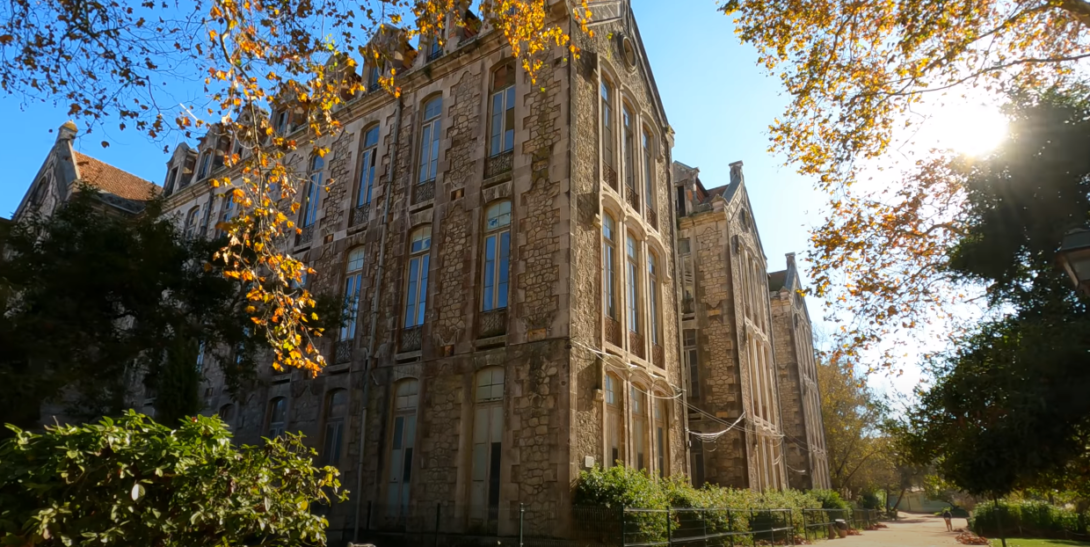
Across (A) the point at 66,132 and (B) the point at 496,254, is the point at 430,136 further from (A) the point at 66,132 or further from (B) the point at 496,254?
(A) the point at 66,132

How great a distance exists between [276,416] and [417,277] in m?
6.97

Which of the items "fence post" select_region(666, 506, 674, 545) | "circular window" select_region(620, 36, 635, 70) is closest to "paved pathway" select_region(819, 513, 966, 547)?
"fence post" select_region(666, 506, 674, 545)

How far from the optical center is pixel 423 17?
8.80 metres

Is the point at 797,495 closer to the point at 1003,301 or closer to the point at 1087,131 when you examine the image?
the point at 1003,301

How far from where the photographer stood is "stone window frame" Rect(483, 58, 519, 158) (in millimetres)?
16812

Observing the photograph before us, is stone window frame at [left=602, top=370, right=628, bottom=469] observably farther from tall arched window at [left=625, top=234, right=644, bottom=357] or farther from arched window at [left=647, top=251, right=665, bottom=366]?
arched window at [left=647, top=251, right=665, bottom=366]

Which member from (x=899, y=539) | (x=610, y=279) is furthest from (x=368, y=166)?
(x=899, y=539)

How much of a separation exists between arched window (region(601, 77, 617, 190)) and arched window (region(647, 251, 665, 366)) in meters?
3.07

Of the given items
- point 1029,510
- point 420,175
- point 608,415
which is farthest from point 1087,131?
point 1029,510

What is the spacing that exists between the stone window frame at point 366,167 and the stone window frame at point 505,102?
15.1ft

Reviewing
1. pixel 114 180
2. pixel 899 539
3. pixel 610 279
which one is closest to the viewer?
pixel 610 279

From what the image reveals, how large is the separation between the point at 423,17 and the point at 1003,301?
1178 cm

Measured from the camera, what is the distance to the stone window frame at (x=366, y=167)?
1991 cm

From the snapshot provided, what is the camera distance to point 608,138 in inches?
696
